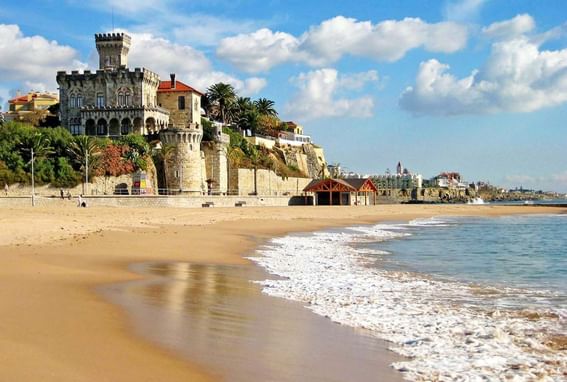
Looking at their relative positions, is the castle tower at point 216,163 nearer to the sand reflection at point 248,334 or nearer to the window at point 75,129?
the window at point 75,129

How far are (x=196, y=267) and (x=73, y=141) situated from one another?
40.9 metres

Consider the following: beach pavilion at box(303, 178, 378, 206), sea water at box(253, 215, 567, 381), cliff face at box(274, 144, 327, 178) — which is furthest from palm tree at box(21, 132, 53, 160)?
sea water at box(253, 215, 567, 381)

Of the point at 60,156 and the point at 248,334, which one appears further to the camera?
the point at 60,156

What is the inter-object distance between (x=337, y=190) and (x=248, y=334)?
200 feet

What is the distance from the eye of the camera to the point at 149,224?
1116 inches

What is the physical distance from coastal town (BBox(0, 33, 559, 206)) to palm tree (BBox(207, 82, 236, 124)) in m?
0.14

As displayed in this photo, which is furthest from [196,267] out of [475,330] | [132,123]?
[132,123]

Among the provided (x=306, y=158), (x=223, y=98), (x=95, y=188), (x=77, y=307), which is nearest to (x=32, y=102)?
(x=223, y=98)

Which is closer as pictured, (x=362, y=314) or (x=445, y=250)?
(x=362, y=314)

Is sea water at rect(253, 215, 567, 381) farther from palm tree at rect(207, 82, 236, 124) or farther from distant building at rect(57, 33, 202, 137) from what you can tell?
palm tree at rect(207, 82, 236, 124)

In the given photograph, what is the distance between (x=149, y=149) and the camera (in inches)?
2175

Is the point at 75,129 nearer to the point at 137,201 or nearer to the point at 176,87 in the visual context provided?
the point at 176,87

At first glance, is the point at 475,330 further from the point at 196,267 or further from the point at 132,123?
the point at 132,123

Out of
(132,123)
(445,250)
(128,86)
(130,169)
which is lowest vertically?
(445,250)
